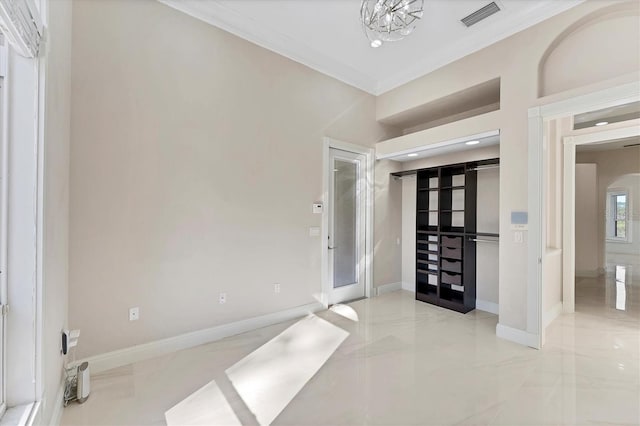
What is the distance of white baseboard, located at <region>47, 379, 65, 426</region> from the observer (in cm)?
172

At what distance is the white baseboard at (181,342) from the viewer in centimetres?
244

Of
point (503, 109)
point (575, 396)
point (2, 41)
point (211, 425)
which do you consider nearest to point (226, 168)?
point (2, 41)

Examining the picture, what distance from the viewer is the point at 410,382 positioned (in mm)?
2305

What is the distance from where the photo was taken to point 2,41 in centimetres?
129

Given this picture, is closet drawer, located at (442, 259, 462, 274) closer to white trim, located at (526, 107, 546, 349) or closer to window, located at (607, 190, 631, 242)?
white trim, located at (526, 107, 546, 349)

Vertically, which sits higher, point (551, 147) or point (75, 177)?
point (551, 147)

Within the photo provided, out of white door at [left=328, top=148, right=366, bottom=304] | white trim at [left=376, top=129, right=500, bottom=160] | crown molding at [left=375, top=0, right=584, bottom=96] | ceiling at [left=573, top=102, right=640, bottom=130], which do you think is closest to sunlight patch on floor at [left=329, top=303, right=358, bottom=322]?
white door at [left=328, top=148, right=366, bottom=304]

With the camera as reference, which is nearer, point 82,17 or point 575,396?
point 575,396

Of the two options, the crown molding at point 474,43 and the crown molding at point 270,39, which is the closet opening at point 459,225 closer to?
the crown molding at point 474,43

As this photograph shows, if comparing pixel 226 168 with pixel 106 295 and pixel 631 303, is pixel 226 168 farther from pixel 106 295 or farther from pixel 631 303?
pixel 631 303

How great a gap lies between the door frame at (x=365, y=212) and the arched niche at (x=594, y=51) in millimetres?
2386

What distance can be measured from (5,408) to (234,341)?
1885 millimetres

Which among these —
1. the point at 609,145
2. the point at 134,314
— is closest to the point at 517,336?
the point at 134,314

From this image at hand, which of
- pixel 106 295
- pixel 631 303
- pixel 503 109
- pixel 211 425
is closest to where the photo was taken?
pixel 211 425
